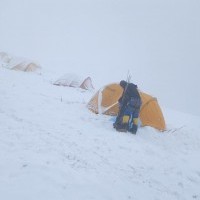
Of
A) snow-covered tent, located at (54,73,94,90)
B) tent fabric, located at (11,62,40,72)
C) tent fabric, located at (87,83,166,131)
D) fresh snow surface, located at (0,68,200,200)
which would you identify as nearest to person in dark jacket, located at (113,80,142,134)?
fresh snow surface, located at (0,68,200,200)

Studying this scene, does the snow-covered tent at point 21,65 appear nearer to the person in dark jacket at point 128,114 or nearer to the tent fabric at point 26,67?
the tent fabric at point 26,67

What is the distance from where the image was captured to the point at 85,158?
945 centimetres

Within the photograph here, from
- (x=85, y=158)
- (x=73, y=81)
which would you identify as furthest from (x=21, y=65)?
(x=85, y=158)

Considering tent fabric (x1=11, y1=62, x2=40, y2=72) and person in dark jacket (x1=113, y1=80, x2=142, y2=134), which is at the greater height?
person in dark jacket (x1=113, y1=80, x2=142, y2=134)

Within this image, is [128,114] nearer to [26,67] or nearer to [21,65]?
[26,67]

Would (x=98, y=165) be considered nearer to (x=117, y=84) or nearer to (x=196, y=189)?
(x=196, y=189)

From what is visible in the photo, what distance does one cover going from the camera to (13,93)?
53.6 ft

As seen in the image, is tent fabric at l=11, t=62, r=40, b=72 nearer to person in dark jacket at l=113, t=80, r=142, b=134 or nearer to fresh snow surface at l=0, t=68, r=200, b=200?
fresh snow surface at l=0, t=68, r=200, b=200

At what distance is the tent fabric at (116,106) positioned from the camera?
1480 centimetres

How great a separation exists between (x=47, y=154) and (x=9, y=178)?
5.64ft

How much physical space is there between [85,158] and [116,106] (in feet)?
20.0

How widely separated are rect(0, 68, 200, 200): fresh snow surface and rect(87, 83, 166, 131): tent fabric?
1.59 feet

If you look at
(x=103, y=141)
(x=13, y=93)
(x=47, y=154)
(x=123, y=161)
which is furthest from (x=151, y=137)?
(x=13, y=93)

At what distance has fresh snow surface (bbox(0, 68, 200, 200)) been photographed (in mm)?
7566
